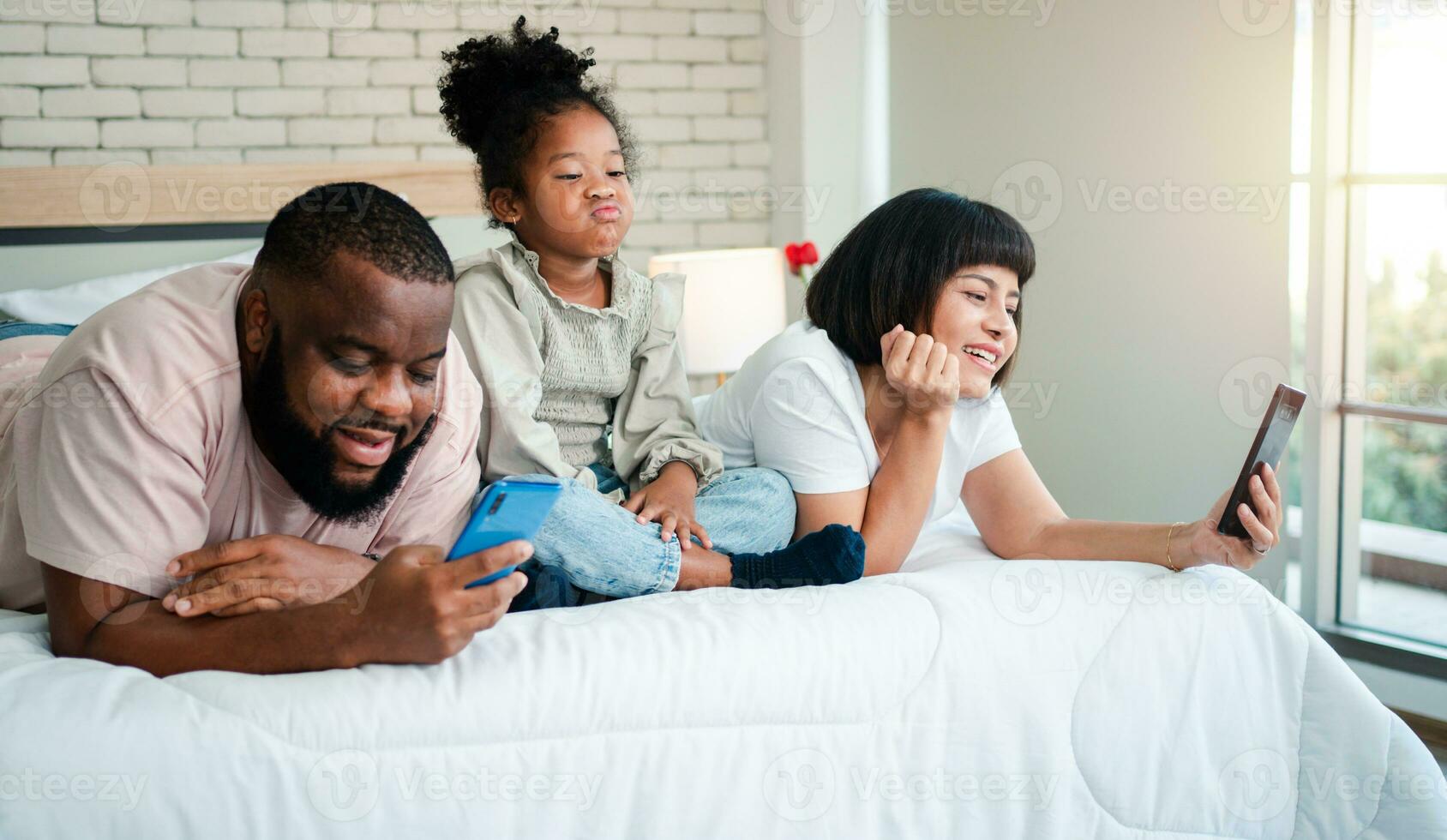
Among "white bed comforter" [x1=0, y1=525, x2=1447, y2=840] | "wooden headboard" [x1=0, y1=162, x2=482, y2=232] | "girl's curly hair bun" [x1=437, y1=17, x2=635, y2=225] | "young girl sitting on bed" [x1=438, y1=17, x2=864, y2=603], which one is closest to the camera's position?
"white bed comforter" [x1=0, y1=525, x2=1447, y2=840]

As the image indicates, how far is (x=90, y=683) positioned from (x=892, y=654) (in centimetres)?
84

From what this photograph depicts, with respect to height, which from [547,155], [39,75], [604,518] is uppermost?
[39,75]

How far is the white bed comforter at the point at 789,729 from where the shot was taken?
44.4 inches

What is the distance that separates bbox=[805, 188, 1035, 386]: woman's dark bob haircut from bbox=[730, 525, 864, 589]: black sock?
394 mm

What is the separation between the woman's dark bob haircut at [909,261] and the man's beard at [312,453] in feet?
2.45

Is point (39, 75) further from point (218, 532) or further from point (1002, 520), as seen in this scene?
point (1002, 520)

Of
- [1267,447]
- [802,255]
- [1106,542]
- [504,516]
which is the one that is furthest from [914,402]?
[802,255]

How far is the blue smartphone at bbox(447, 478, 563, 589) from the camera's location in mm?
1173

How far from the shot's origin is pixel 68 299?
2.83 metres

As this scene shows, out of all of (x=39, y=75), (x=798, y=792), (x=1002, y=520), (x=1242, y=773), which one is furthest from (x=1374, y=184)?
(x=39, y=75)

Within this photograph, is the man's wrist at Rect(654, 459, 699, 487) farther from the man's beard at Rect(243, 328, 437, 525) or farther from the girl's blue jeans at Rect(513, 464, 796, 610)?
the man's beard at Rect(243, 328, 437, 525)

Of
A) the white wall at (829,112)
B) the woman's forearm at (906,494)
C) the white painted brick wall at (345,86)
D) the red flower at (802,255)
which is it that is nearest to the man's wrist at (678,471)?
the woman's forearm at (906,494)

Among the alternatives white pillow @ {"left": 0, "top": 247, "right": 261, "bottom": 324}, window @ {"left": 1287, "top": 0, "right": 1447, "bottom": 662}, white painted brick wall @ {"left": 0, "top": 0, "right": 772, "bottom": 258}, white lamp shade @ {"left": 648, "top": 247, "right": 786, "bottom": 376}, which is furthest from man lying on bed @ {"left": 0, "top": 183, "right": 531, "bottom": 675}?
window @ {"left": 1287, "top": 0, "right": 1447, "bottom": 662}

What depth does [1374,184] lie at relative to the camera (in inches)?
103
